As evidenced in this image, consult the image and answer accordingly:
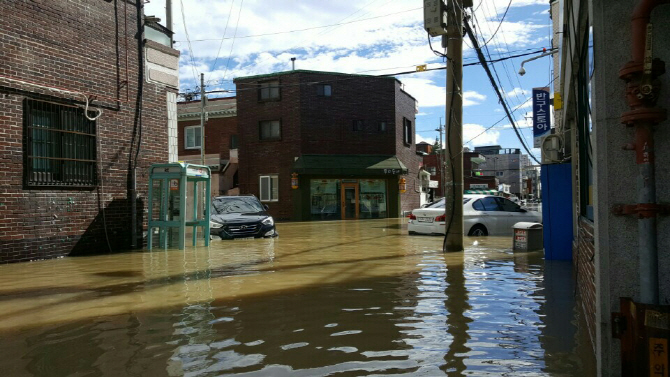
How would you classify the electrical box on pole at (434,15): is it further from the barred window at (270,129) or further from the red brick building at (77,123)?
the barred window at (270,129)

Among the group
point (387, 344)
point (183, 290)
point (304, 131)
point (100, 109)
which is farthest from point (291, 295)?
point (304, 131)

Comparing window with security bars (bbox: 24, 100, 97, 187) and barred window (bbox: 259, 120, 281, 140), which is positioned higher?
barred window (bbox: 259, 120, 281, 140)

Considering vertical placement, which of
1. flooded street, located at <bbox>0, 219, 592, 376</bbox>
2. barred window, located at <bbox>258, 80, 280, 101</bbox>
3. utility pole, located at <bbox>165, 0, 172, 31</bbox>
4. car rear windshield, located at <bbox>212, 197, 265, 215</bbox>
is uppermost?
utility pole, located at <bbox>165, 0, 172, 31</bbox>

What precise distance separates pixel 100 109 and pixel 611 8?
10877 mm

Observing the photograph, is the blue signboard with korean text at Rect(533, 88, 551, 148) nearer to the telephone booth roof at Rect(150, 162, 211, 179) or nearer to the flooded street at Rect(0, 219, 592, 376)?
the flooded street at Rect(0, 219, 592, 376)

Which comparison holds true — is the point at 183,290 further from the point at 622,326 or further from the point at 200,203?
the point at 200,203

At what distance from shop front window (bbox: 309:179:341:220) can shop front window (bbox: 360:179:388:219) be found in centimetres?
166

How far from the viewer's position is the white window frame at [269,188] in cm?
3431

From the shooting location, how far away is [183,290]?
739 centimetres

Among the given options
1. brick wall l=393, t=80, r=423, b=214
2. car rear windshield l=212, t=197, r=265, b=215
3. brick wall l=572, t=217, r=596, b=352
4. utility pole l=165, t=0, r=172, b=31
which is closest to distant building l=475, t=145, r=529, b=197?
brick wall l=393, t=80, r=423, b=214

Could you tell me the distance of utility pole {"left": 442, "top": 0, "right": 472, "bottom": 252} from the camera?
12.2 m

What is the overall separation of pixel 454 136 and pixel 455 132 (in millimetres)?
91

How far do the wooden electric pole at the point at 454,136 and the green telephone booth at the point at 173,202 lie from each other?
582 cm

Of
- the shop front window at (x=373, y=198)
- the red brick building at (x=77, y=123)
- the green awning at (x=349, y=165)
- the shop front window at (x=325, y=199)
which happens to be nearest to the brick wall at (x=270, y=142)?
the green awning at (x=349, y=165)
